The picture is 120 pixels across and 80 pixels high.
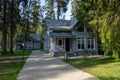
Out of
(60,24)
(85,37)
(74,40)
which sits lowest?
(74,40)

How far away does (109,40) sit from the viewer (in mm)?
16406

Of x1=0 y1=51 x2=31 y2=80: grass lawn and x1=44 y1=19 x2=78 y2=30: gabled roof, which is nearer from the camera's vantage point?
x1=0 y1=51 x2=31 y2=80: grass lawn

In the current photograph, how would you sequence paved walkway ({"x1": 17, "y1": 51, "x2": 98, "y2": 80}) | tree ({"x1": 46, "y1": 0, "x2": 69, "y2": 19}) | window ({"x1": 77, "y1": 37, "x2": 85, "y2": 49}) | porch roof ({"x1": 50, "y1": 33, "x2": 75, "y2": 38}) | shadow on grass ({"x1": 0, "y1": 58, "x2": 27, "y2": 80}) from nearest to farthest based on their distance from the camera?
paved walkway ({"x1": 17, "y1": 51, "x2": 98, "y2": 80}), shadow on grass ({"x1": 0, "y1": 58, "x2": 27, "y2": 80}), porch roof ({"x1": 50, "y1": 33, "x2": 75, "y2": 38}), window ({"x1": 77, "y1": 37, "x2": 85, "y2": 49}), tree ({"x1": 46, "y1": 0, "x2": 69, "y2": 19})

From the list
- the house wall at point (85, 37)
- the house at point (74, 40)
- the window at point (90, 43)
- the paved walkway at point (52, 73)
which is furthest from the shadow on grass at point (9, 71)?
the window at point (90, 43)

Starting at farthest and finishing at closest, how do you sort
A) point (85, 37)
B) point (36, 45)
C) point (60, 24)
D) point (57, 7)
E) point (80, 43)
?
point (36, 45) → point (57, 7) → point (60, 24) → point (85, 37) → point (80, 43)

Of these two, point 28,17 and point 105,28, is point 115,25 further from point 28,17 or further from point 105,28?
point 28,17

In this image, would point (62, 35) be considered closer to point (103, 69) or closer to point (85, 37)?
point (85, 37)

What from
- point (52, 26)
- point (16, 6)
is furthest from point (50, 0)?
point (52, 26)

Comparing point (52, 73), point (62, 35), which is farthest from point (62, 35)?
point (52, 73)

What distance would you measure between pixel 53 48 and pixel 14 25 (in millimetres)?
10015

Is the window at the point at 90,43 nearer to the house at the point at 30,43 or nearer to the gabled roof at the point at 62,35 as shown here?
the gabled roof at the point at 62,35

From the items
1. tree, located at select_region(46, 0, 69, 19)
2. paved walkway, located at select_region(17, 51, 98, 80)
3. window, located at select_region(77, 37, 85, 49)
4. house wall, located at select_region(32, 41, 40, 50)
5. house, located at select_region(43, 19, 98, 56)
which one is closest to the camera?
paved walkway, located at select_region(17, 51, 98, 80)

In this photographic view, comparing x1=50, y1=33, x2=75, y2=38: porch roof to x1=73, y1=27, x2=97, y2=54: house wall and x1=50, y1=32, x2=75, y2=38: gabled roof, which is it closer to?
x1=50, y1=32, x2=75, y2=38: gabled roof

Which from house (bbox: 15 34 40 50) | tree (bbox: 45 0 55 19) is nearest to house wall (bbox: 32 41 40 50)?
house (bbox: 15 34 40 50)
